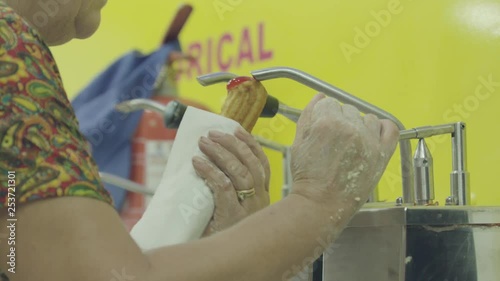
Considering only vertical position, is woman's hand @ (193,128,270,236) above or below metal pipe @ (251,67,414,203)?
below

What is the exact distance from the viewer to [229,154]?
2.31 ft

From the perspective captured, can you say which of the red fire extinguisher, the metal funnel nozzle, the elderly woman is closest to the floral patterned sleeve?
the elderly woman

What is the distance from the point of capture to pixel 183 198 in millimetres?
699

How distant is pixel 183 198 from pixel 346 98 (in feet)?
0.69

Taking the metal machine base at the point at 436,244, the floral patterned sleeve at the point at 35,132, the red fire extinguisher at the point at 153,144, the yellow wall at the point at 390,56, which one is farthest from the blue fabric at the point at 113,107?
the floral patterned sleeve at the point at 35,132

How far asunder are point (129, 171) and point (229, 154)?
39.0 inches

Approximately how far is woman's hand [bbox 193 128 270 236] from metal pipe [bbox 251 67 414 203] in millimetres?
98

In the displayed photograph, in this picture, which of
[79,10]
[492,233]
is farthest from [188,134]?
[492,233]

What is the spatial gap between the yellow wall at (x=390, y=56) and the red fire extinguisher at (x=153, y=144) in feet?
0.23

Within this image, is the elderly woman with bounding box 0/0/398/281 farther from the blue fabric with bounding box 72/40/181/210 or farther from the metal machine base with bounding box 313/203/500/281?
the blue fabric with bounding box 72/40/181/210

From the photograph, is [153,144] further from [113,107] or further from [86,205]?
[86,205]

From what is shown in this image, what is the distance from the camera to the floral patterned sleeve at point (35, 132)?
0.45m

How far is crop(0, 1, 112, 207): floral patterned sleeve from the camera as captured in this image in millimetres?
453

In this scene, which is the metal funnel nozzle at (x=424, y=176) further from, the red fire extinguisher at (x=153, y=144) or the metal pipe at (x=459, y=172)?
the red fire extinguisher at (x=153, y=144)
